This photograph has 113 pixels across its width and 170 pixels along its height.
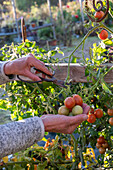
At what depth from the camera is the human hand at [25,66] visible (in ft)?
3.75

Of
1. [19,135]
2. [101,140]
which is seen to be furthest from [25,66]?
[101,140]

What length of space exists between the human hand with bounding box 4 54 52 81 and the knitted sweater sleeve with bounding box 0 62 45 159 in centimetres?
29

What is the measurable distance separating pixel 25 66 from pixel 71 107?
0.95 ft

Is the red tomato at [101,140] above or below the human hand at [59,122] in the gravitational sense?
below

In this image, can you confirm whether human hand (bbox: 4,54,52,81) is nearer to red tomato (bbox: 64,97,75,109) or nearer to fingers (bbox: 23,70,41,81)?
fingers (bbox: 23,70,41,81)

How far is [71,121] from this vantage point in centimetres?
92

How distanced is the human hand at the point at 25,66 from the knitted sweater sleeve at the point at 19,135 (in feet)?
0.95

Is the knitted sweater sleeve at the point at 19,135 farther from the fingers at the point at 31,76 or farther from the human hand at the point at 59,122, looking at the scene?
the fingers at the point at 31,76

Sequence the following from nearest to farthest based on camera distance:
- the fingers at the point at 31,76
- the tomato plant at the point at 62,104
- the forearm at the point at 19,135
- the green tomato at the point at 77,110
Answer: the forearm at the point at 19,135
the green tomato at the point at 77,110
the fingers at the point at 31,76
the tomato plant at the point at 62,104

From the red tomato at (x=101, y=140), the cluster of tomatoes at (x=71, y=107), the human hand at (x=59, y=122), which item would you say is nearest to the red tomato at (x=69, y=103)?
the cluster of tomatoes at (x=71, y=107)

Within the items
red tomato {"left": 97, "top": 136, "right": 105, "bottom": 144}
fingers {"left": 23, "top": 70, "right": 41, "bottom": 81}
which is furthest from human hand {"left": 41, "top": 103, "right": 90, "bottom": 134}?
red tomato {"left": 97, "top": 136, "right": 105, "bottom": 144}

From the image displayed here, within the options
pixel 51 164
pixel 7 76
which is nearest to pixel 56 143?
pixel 51 164

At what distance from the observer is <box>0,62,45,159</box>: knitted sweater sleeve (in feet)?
2.71

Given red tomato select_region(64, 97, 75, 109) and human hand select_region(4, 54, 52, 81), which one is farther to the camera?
human hand select_region(4, 54, 52, 81)
